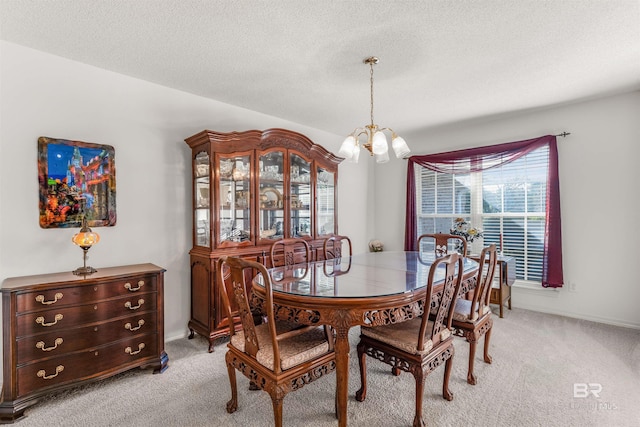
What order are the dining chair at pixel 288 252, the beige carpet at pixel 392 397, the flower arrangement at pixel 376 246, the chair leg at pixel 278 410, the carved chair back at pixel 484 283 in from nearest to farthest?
the chair leg at pixel 278 410 → the beige carpet at pixel 392 397 → the carved chair back at pixel 484 283 → the dining chair at pixel 288 252 → the flower arrangement at pixel 376 246

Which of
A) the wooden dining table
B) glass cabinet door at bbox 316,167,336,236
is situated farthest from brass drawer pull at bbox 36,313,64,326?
glass cabinet door at bbox 316,167,336,236

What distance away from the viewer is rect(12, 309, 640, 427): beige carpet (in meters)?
1.88

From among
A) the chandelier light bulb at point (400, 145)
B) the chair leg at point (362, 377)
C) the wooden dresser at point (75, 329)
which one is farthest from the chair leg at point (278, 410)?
the chandelier light bulb at point (400, 145)

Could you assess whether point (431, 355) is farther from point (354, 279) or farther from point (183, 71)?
point (183, 71)

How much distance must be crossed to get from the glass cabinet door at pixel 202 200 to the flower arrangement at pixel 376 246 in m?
2.99

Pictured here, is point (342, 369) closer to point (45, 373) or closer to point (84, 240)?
point (45, 373)

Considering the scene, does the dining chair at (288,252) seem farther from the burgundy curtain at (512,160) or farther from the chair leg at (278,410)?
the burgundy curtain at (512,160)

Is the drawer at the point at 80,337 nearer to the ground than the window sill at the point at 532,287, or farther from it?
farther from it

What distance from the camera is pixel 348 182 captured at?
513 centimetres

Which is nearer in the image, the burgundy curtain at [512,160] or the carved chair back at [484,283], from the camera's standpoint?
the carved chair back at [484,283]

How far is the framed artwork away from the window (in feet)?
13.9

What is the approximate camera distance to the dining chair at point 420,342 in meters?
1.74

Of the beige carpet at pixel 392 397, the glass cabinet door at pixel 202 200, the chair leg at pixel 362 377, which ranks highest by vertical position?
the glass cabinet door at pixel 202 200

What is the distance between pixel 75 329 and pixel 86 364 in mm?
266
